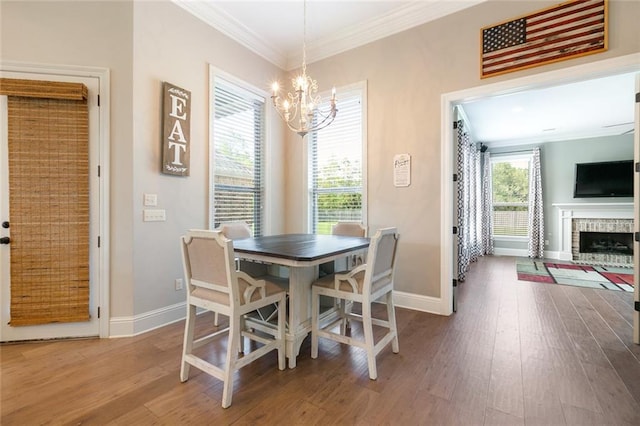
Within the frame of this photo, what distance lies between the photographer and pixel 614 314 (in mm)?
3094

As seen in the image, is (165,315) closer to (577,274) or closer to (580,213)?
(577,274)

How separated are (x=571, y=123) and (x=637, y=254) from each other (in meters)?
4.63

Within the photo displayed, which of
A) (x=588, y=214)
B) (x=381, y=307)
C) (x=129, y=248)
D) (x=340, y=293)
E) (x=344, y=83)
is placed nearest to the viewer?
(x=340, y=293)

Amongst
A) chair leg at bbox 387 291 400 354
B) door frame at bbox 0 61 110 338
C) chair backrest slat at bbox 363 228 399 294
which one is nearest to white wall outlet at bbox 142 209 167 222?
door frame at bbox 0 61 110 338

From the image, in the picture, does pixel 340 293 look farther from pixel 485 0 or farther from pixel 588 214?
pixel 588 214

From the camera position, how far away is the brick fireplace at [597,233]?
5938mm

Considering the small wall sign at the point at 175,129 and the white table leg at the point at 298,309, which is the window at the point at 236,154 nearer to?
the small wall sign at the point at 175,129

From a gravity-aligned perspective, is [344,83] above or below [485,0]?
below

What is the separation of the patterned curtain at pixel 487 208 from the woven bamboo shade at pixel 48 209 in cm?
774

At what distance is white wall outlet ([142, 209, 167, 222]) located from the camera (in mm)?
2668

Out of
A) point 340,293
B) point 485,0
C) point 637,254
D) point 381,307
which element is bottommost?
point 381,307

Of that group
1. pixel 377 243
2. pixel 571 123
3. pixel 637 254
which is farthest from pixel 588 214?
pixel 377 243

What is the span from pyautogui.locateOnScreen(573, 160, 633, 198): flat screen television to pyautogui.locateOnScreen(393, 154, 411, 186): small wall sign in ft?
18.4

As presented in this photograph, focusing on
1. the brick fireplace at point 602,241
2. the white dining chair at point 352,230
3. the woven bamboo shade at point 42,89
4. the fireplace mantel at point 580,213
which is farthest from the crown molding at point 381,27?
the brick fireplace at point 602,241
